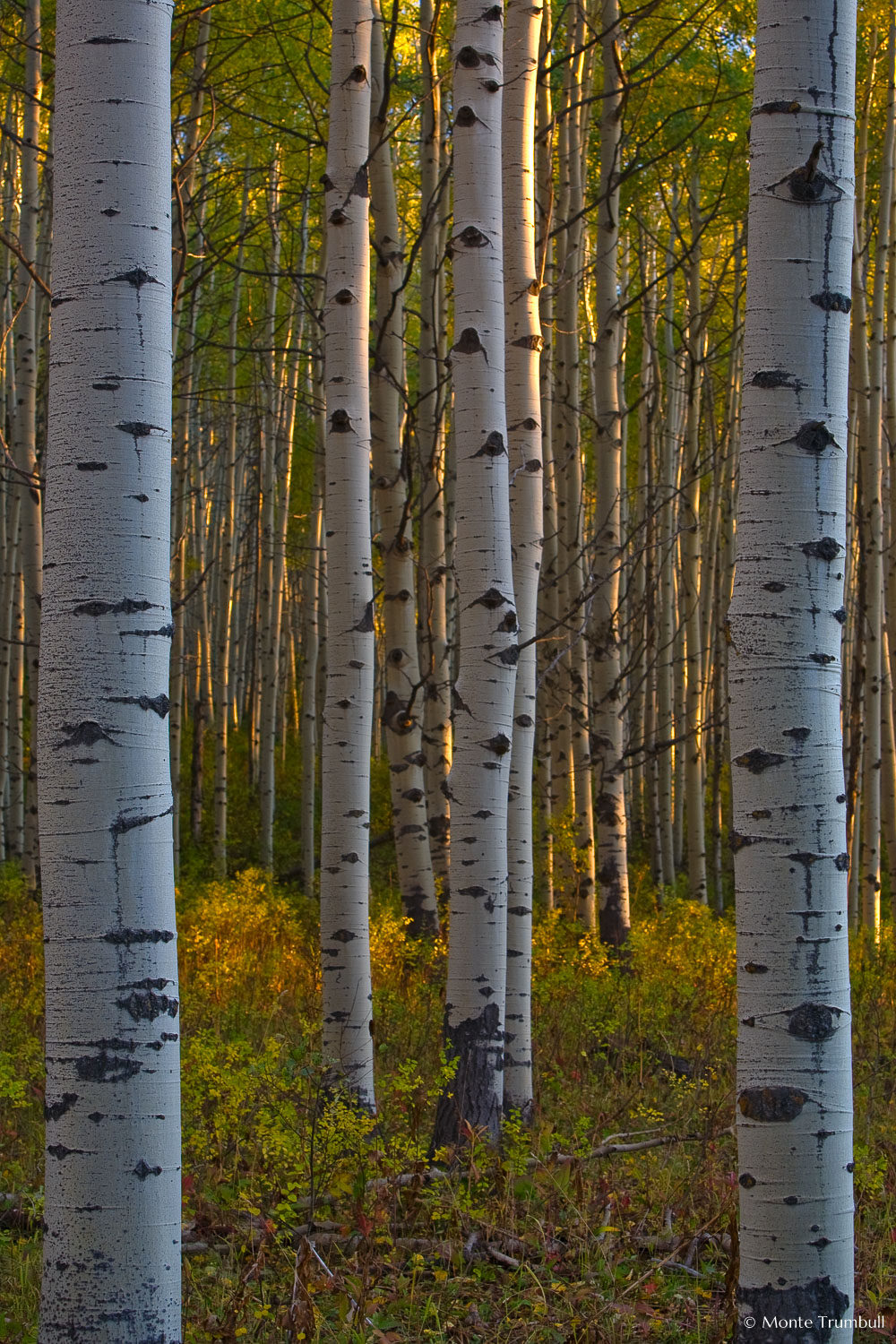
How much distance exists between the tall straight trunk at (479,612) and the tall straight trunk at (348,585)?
41 cm

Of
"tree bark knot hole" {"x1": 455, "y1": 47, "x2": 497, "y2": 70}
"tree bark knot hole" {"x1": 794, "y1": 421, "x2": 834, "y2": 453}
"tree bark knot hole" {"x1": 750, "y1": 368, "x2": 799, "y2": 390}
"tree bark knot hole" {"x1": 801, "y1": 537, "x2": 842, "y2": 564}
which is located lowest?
"tree bark knot hole" {"x1": 801, "y1": 537, "x2": 842, "y2": 564}

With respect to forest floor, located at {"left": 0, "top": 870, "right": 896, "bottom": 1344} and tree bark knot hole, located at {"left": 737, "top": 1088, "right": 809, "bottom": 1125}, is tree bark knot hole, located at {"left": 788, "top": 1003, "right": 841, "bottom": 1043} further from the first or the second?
forest floor, located at {"left": 0, "top": 870, "right": 896, "bottom": 1344}

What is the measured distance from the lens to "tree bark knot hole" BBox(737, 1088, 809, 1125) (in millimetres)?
2027

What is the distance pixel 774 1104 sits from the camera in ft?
6.69

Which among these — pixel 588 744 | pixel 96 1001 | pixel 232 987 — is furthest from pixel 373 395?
pixel 96 1001

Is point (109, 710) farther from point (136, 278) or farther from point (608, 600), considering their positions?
point (608, 600)

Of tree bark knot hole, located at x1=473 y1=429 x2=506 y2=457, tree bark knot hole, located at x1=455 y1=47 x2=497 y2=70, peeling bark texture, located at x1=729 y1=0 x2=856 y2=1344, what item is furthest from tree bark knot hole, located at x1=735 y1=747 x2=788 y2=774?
tree bark knot hole, located at x1=455 y1=47 x2=497 y2=70

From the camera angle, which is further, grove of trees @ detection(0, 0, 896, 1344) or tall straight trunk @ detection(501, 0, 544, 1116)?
tall straight trunk @ detection(501, 0, 544, 1116)

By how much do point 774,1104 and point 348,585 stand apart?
265cm

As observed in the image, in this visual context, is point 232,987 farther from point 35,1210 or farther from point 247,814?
point 247,814

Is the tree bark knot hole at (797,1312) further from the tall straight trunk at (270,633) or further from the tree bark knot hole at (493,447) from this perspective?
the tall straight trunk at (270,633)

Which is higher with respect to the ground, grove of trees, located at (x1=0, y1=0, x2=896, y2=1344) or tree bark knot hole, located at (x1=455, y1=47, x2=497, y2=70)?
tree bark knot hole, located at (x1=455, y1=47, x2=497, y2=70)

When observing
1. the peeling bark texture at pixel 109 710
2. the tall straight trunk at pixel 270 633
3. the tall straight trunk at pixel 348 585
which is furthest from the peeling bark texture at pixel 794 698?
the tall straight trunk at pixel 270 633

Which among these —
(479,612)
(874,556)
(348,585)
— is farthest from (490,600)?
(874,556)
